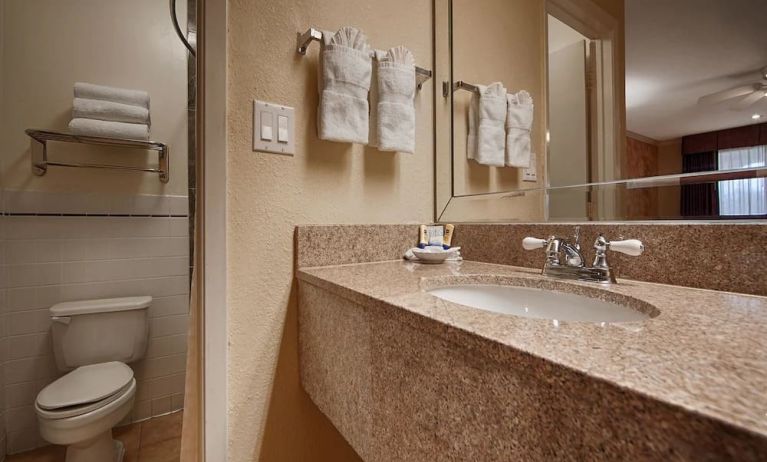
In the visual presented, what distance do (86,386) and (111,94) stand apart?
1240 millimetres

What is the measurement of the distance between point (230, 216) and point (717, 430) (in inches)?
33.7

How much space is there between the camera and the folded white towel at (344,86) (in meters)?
0.89

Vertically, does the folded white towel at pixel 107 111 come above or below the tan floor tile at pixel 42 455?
above

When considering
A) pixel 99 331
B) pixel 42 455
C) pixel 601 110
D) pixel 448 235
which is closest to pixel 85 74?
pixel 99 331

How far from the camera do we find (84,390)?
1.31 meters

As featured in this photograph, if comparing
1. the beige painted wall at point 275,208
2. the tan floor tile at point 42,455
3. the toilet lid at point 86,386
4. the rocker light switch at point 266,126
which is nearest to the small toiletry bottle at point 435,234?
the beige painted wall at point 275,208

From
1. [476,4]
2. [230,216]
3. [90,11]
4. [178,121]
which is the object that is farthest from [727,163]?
[90,11]

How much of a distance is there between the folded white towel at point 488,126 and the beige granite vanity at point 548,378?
1.79 ft

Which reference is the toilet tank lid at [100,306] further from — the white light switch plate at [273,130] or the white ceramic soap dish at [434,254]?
the white ceramic soap dish at [434,254]

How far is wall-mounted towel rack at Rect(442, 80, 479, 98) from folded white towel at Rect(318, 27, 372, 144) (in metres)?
0.38

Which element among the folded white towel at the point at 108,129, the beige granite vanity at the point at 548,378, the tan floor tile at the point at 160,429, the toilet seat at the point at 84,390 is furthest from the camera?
the tan floor tile at the point at 160,429

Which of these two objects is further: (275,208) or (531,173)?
(531,173)

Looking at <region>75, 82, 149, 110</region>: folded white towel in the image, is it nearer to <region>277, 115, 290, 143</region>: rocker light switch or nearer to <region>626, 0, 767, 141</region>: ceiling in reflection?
<region>277, 115, 290, 143</region>: rocker light switch

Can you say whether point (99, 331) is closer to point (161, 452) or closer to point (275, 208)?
point (161, 452)
